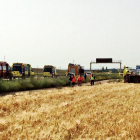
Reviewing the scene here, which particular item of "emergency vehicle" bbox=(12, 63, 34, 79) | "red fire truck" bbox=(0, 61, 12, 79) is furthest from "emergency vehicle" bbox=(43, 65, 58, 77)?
"red fire truck" bbox=(0, 61, 12, 79)

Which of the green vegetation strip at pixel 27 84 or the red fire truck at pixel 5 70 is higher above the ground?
the red fire truck at pixel 5 70

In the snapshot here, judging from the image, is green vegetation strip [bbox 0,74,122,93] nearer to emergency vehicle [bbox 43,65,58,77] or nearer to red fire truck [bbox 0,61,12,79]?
red fire truck [bbox 0,61,12,79]

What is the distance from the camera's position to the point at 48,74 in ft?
162

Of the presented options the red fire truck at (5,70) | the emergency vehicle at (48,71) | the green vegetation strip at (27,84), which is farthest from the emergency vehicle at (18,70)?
the green vegetation strip at (27,84)

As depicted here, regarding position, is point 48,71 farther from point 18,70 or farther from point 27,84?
point 27,84

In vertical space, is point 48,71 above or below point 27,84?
above

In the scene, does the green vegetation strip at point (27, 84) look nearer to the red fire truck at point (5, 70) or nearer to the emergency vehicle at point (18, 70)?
the red fire truck at point (5, 70)

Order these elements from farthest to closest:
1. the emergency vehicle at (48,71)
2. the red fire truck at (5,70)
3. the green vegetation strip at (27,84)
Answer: the emergency vehicle at (48,71)
the red fire truck at (5,70)
the green vegetation strip at (27,84)

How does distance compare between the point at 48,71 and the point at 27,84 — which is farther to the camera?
the point at 48,71

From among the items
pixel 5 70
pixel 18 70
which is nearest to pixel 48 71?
pixel 18 70

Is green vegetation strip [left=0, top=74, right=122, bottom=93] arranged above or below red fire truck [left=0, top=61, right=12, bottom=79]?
below

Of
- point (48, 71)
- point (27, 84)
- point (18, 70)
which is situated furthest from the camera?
point (48, 71)

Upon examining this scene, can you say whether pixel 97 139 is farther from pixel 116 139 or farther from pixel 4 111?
pixel 4 111

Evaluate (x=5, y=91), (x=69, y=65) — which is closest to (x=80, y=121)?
(x=5, y=91)
